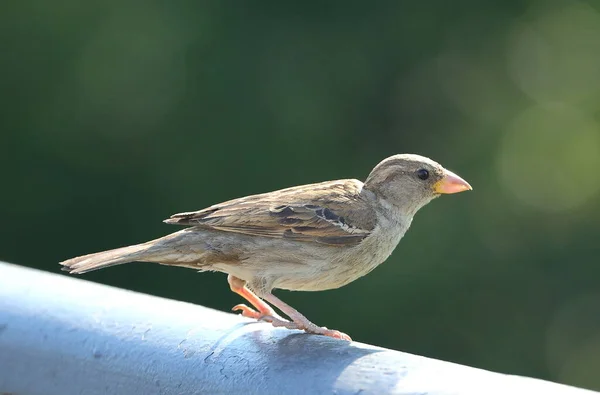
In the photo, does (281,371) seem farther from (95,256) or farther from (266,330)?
(95,256)

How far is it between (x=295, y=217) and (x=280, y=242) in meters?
0.14

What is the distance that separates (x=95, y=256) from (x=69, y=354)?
3.56 feet

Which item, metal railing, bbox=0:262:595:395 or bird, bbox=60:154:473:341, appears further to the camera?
bird, bbox=60:154:473:341

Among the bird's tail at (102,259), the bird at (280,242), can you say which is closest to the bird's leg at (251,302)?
the bird at (280,242)

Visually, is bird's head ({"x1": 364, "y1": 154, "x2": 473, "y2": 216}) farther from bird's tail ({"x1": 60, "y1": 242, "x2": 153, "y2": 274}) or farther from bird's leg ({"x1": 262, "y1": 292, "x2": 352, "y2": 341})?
bird's tail ({"x1": 60, "y1": 242, "x2": 153, "y2": 274})

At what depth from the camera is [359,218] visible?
4070mm

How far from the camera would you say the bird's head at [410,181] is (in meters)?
4.28

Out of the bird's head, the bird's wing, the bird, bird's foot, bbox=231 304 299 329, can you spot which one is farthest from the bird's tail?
the bird's head

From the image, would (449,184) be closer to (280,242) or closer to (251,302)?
(280,242)

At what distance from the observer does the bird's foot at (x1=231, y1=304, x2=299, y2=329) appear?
3.41 m

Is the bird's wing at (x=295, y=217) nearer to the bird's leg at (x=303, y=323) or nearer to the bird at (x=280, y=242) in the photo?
the bird at (x=280, y=242)

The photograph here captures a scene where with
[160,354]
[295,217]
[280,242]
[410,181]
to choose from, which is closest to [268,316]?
[280,242]

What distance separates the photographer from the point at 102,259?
11.3 feet

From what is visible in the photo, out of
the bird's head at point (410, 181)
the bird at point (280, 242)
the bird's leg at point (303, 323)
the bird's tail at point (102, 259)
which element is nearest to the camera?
the bird's leg at point (303, 323)
